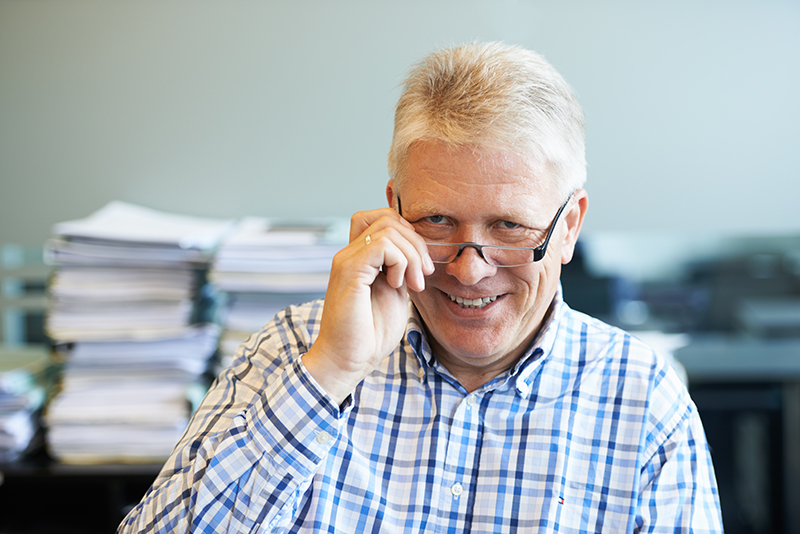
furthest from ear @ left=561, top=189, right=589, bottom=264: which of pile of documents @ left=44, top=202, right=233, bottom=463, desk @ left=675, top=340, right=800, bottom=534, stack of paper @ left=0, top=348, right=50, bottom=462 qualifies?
stack of paper @ left=0, top=348, right=50, bottom=462

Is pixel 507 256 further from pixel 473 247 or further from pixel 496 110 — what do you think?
pixel 496 110

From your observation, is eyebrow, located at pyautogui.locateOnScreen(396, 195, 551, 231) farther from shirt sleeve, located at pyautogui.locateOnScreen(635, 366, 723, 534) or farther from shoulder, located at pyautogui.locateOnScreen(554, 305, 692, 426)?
shirt sleeve, located at pyautogui.locateOnScreen(635, 366, 723, 534)

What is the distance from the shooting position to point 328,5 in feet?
6.56

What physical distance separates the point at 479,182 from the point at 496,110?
13 centimetres

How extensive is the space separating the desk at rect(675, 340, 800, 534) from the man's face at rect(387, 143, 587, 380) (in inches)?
48.7

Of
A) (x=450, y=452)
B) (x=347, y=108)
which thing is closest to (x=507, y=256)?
(x=450, y=452)

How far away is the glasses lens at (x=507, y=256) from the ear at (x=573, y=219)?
4.8 inches

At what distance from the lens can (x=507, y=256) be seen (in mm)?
1126

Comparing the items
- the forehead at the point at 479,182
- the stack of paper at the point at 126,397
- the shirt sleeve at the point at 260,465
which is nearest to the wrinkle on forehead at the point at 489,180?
the forehead at the point at 479,182

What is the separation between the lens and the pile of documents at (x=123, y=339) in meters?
1.73

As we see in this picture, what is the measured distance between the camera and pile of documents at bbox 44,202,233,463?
1729 mm

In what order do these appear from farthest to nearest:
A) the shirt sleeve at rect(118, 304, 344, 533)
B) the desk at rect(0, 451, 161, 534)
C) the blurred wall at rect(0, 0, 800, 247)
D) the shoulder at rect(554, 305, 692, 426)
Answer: the blurred wall at rect(0, 0, 800, 247), the desk at rect(0, 451, 161, 534), the shoulder at rect(554, 305, 692, 426), the shirt sleeve at rect(118, 304, 344, 533)

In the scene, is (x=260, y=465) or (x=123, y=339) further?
(x=123, y=339)

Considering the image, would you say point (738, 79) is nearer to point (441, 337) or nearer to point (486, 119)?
point (486, 119)
